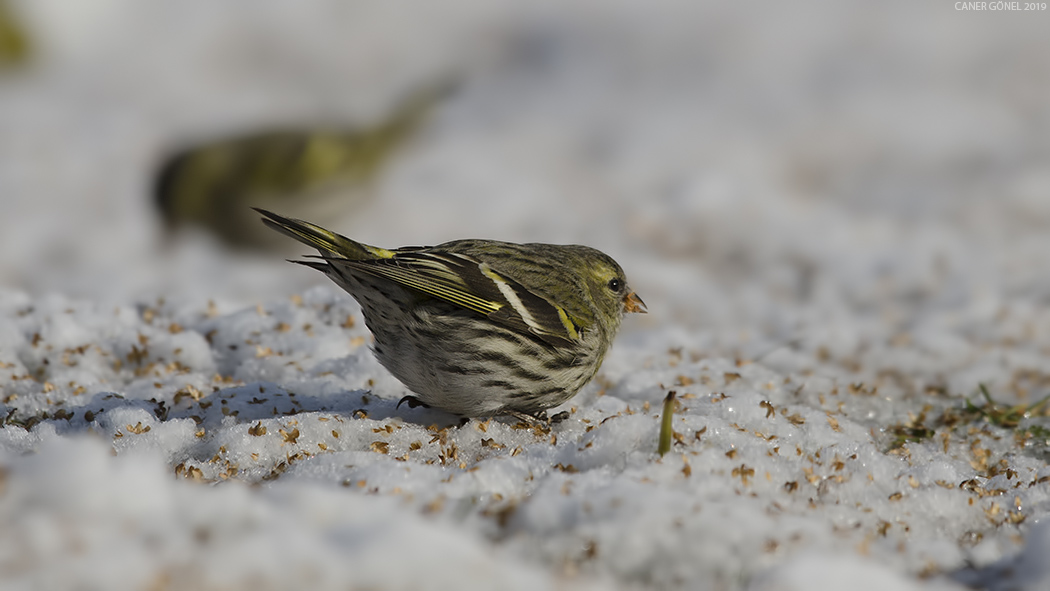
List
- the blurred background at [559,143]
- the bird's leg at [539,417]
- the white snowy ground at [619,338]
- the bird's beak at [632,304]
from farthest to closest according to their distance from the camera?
1. the blurred background at [559,143]
2. the bird's beak at [632,304]
3. the bird's leg at [539,417]
4. the white snowy ground at [619,338]

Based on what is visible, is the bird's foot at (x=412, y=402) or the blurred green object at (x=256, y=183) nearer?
the bird's foot at (x=412, y=402)

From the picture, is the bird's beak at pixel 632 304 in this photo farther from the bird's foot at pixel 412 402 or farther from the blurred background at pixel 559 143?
the blurred background at pixel 559 143

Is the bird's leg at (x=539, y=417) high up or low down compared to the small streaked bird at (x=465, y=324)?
down

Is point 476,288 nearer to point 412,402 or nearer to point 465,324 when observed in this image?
point 465,324

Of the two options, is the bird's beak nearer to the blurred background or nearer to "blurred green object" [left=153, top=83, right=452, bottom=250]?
the blurred background

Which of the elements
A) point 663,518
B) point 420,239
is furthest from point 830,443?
point 420,239

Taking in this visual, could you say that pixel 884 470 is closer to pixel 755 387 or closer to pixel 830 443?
pixel 830 443

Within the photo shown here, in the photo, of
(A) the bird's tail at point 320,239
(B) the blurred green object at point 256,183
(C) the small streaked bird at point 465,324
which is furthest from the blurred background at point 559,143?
(A) the bird's tail at point 320,239
